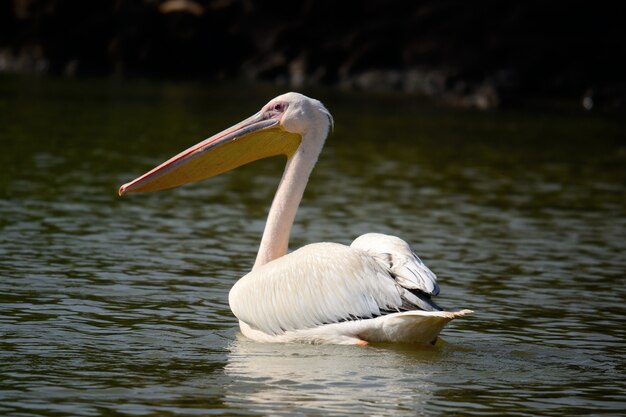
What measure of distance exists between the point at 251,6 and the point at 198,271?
95.4 feet

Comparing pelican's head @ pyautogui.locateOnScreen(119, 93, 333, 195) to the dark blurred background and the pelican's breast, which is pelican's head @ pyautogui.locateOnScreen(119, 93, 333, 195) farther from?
the dark blurred background

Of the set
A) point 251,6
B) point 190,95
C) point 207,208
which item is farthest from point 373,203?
point 251,6

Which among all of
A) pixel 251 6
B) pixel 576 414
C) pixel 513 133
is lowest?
pixel 576 414

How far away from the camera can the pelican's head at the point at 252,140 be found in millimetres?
6480

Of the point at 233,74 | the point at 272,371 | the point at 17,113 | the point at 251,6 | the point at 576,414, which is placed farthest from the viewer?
the point at 251,6

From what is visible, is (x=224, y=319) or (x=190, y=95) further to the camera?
(x=190, y=95)

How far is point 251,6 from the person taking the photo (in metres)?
36.3

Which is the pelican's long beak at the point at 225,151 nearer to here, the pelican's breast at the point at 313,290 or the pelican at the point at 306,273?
the pelican at the point at 306,273

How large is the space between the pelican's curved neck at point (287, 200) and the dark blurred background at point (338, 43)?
2359 cm

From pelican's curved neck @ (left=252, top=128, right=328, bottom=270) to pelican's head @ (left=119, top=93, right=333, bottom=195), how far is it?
4 cm

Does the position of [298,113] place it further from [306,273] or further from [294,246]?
[294,246]

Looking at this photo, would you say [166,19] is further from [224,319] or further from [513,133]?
[224,319]

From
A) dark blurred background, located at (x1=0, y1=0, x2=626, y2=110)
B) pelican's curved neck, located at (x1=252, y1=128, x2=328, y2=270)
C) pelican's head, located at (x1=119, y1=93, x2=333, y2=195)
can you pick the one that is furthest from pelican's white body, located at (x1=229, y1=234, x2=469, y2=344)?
dark blurred background, located at (x1=0, y1=0, x2=626, y2=110)

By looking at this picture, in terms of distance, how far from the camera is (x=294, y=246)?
29.4 ft
